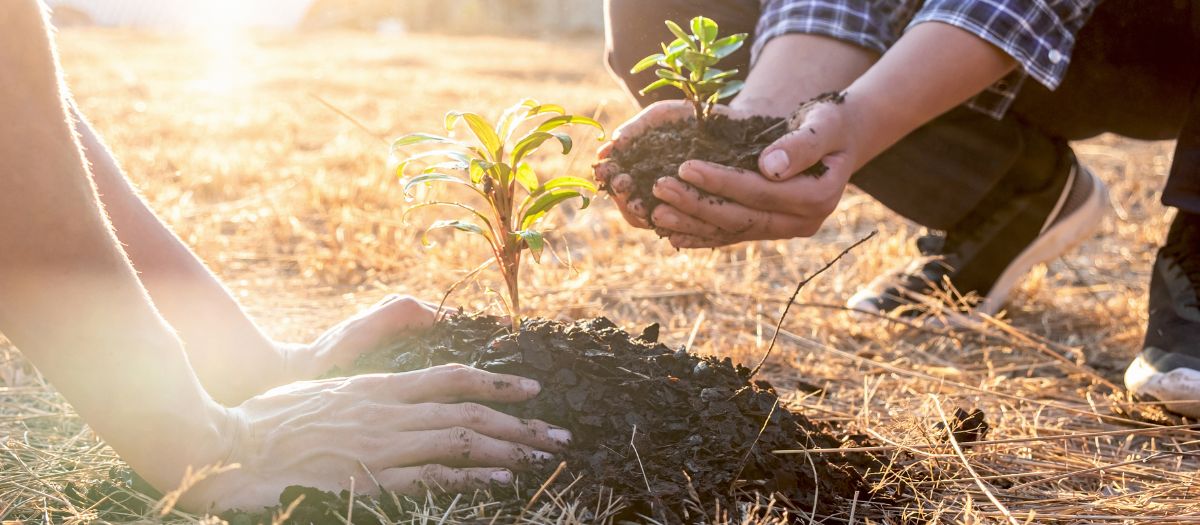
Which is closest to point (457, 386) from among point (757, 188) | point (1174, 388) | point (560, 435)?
point (560, 435)

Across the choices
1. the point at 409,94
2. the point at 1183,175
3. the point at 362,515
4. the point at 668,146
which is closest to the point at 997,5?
the point at 1183,175

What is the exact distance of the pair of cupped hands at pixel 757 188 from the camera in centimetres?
193

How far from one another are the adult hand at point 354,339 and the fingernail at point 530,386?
368 mm

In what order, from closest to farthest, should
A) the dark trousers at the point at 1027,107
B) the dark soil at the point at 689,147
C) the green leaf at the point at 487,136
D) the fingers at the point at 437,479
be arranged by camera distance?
1. the fingers at the point at 437,479
2. the green leaf at the point at 487,136
3. the dark soil at the point at 689,147
4. the dark trousers at the point at 1027,107

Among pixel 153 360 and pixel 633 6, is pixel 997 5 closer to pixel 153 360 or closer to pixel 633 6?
pixel 633 6

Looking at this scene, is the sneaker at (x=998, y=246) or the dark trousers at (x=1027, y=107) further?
the sneaker at (x=998, y=246)

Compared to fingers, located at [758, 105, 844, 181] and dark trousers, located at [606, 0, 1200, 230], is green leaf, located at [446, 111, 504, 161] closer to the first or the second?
fingers, located at [758, 105, 844, 181]

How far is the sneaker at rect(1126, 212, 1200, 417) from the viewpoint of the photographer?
2.10 m

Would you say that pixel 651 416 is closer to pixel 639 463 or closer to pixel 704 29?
pixel 639 463

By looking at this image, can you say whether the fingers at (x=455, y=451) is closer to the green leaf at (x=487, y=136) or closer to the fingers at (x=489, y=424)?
the fingers at (x=489, y=424)

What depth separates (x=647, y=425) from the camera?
160 cm

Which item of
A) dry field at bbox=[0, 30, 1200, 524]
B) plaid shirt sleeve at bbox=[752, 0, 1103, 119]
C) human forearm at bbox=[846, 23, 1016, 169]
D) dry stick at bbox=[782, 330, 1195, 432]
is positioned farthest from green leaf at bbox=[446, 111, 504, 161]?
dry stick at bbox=[782, 330, 1195, 432]

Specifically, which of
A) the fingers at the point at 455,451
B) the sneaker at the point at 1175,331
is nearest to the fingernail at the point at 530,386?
the fingers at the point at 455,451

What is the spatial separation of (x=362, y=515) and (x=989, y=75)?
179 cm
